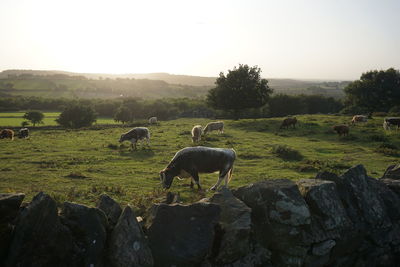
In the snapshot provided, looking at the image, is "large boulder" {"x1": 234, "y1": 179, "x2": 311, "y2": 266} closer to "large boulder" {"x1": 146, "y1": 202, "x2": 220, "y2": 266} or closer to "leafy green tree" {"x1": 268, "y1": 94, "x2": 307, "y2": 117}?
"large boulder" {"x1": 146, "y1": 202, "x2": 220, "y2": 266}

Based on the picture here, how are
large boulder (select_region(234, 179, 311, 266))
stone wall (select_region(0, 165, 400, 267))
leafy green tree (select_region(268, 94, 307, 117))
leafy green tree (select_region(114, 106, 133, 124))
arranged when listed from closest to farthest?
stone wall (select_region(0, 165, 400, 267)) → large boulder (select_region(234, 179, 311, 266)) → leafy green tree (select_region(114, 106, 133, 124)) → leafy green tree (select_region(268, 94, 307, 117))

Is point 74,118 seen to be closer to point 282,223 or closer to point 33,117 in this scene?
point 33,117

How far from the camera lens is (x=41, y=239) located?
6.13 meters

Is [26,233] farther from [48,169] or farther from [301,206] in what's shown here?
[48,169]

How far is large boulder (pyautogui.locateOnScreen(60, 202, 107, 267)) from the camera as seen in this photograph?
6.51 meters

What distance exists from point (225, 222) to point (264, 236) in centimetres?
110

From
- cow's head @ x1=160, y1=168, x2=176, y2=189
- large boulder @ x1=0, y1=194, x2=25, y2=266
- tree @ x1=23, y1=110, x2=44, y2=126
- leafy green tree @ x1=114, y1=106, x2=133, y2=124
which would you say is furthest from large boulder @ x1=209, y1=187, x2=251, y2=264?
leafy green tree @ x1=114, y1=106, x2=133, y2=124

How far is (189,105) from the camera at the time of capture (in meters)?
113

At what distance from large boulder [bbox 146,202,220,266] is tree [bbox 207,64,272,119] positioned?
184 feet

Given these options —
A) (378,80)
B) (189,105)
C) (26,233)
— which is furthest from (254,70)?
(26,233)

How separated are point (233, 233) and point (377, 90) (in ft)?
208

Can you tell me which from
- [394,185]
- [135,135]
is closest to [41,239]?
[394,185]

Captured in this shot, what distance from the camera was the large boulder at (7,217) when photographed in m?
6.11

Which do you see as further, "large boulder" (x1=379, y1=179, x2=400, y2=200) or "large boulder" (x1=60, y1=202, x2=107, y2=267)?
"large boulder" (x1=379, y1=179, x2=400, y2=200)
